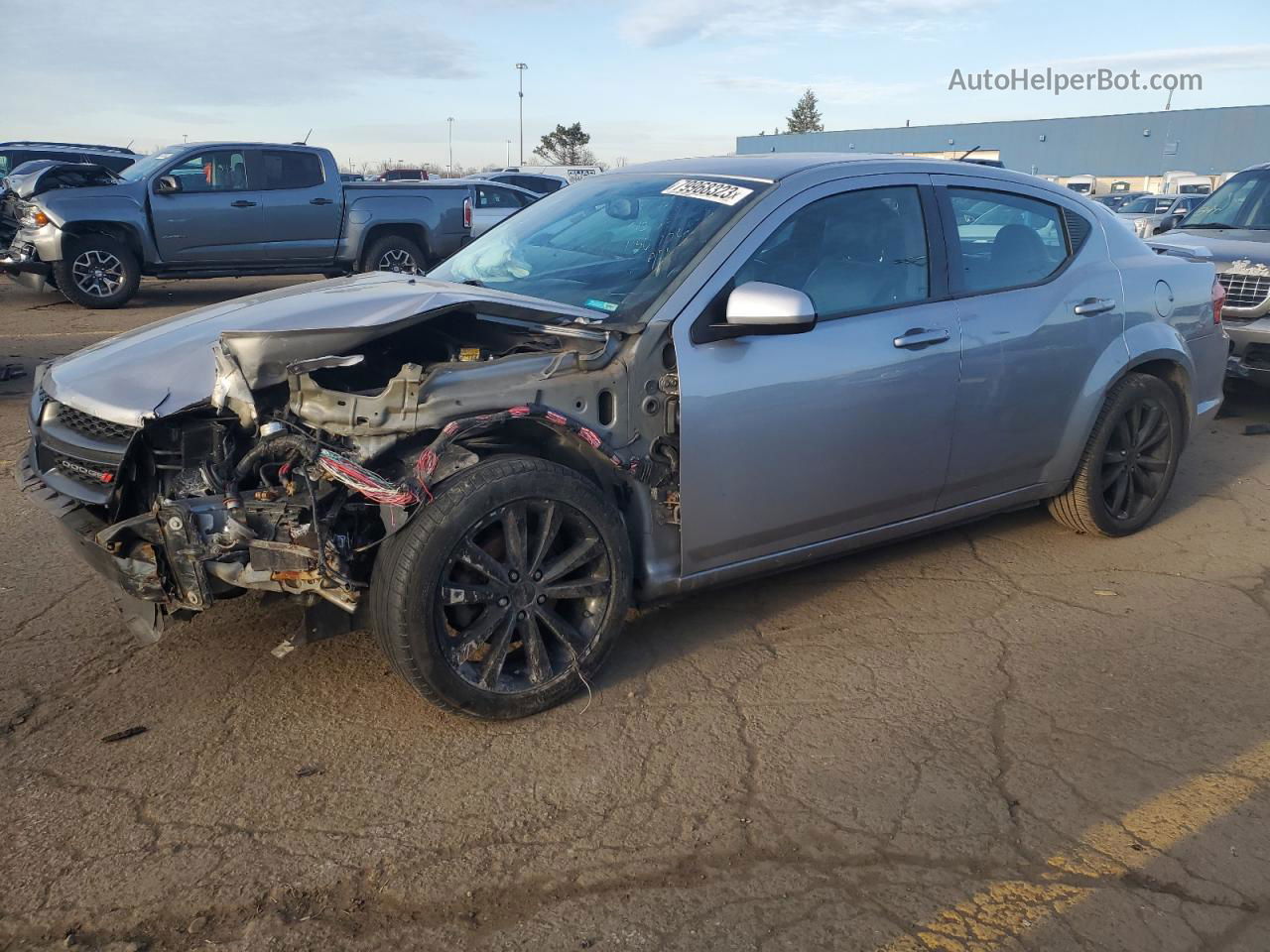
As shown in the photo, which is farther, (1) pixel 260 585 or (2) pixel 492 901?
(1) pixel 260 585

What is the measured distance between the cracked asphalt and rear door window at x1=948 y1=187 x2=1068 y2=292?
4.49 feet

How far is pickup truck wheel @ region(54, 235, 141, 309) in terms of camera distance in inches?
476

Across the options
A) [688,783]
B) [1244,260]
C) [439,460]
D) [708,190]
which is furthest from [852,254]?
[1244,260]

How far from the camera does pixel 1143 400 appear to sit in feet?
16.3

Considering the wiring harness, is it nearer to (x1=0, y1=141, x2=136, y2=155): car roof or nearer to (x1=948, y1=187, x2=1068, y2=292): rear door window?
(x1=948, y1=187, x2=1068, y2=292): rear door window

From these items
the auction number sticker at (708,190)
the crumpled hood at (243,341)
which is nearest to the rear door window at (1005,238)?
the auction number sticker at (708,190)

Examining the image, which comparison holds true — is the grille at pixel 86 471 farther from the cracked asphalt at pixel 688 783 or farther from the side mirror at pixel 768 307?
the side mirror at pixel 768 307

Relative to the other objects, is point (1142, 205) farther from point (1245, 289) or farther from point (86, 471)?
point (86, 471)

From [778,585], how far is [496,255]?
1887 millimetres

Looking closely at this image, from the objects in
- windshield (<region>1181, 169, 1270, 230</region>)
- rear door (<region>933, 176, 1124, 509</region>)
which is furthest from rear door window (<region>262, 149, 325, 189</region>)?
rear door (<region>933, 176, 1124, 509</region>)

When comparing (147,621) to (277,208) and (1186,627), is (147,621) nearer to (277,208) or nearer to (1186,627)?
(1186,627)

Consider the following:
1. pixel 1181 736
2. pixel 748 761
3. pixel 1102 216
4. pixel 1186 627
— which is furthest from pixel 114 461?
pixel 1102 216

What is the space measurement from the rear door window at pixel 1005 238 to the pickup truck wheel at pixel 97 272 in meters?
11.0

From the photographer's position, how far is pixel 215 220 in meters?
12.9
